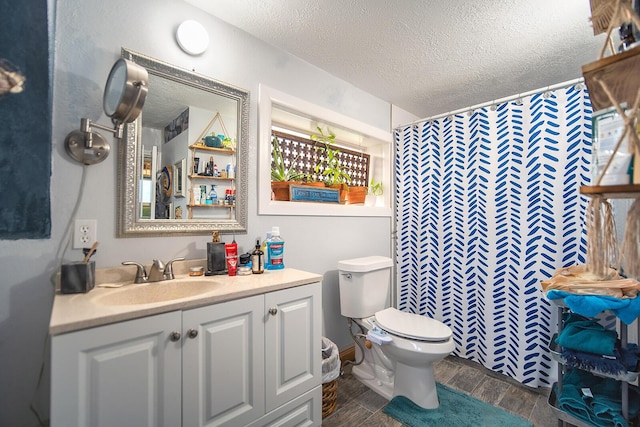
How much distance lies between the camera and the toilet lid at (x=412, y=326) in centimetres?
154

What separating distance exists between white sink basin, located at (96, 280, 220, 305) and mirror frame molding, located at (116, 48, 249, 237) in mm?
247

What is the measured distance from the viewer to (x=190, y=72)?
1.40 meters

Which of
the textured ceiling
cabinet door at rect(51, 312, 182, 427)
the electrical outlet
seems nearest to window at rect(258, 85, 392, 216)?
the textured ceiling

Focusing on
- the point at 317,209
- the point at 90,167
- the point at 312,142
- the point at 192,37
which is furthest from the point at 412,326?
the point at 192,37

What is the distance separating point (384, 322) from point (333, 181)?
105cm

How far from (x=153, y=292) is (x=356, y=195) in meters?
1.54

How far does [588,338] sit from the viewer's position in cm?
130

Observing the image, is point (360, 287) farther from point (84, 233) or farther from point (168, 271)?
point (84, 233)

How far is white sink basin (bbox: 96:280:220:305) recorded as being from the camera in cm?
109

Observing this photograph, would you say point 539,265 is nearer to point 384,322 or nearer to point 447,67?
point 384,322

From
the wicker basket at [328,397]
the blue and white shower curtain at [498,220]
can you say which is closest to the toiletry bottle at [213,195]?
the wicker basket at [328,397]

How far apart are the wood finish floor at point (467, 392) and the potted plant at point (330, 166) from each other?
132 cm

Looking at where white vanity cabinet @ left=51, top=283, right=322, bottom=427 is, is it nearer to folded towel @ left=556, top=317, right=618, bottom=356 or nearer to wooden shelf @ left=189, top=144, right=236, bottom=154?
wooden shelf @ left=189, top=144, right=236, bottom=154

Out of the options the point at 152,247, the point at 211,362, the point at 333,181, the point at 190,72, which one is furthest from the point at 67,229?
the point at 333,181
